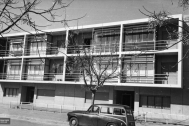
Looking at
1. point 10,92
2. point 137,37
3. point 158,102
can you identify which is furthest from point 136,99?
point 10,92

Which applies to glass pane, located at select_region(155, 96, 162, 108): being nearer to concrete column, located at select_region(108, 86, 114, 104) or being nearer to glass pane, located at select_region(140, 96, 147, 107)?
glass pane, located at select_region(140, 96, 147, 107)

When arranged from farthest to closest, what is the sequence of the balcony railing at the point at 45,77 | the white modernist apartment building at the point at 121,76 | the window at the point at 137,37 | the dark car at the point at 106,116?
the balcony railing at the point at 45,77, the window at the point at 137,37, the white modernist apartment building at the point at 121,76, the dark car at the point at 106,116

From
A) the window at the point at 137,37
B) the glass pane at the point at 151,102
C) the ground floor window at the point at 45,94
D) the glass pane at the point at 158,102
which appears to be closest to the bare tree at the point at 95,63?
the window at the point at 137,37

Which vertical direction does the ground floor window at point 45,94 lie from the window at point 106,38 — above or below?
below

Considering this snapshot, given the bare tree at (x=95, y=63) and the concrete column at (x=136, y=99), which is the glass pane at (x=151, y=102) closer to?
the concrete column at (x=136, y=99)

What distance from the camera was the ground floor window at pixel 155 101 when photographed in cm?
2142

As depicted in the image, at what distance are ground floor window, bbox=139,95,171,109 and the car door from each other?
10.7 meters

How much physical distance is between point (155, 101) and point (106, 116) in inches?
428

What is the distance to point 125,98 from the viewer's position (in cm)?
2453

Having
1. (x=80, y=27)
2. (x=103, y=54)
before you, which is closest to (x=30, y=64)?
(x=80, y=27)

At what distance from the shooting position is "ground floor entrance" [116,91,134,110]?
79.1ft

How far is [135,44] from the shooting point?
23375mm

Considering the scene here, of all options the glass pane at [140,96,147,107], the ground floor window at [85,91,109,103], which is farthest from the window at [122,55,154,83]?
the ground floor window at [85,91,109,103]

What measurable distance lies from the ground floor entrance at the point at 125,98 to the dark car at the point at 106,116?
37.7ft
